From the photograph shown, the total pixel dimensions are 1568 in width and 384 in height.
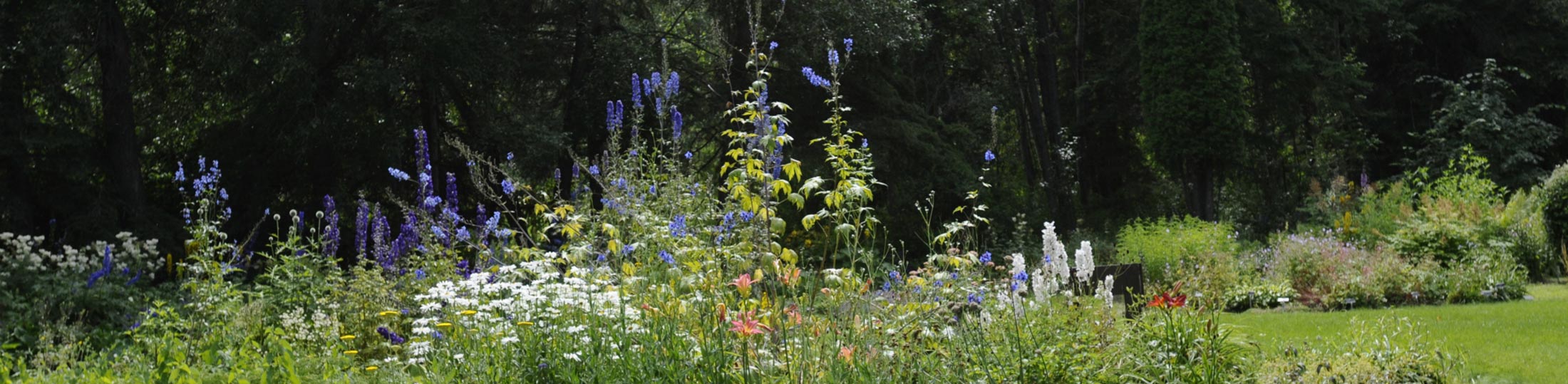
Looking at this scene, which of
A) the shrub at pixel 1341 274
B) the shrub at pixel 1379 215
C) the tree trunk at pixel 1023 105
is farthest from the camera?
the tree trunk at pixel 1023 105

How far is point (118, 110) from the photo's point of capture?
12211 millimetres

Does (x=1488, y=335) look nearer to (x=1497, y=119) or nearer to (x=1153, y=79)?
(x=1153, y=79)

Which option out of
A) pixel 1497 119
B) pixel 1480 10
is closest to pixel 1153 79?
pixel 1497 119

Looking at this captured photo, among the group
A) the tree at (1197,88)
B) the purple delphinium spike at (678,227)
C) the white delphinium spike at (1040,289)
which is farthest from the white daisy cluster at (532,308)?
the tree at (1197,88)

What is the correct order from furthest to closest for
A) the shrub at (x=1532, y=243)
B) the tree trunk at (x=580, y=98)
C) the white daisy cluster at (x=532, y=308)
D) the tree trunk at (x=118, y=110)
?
the tree trunk at (x=580, y=98) → the tree trunk at (x=118, y=110) → the shrub at (x=1532, y=243) → the white daisy cluster at (x=532, y=308)

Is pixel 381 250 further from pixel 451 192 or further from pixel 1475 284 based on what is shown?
pixel 1475 284

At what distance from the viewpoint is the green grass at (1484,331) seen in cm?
545

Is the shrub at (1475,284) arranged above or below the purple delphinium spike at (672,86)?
below

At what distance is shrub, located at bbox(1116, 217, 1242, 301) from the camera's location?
8961mm

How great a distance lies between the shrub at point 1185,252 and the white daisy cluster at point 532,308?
505 centimetres

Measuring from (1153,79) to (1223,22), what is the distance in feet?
3.90

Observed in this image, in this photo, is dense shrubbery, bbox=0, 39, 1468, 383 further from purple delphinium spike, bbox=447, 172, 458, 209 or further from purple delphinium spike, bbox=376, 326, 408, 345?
purple delphinium spike, bbox=447, 172, 458, 209

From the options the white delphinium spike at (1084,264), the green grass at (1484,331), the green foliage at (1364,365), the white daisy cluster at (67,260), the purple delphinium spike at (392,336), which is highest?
the white daisy cluster at (67,260)

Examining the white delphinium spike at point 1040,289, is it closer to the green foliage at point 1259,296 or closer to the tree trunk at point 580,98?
the green foliage at point 1259,296
